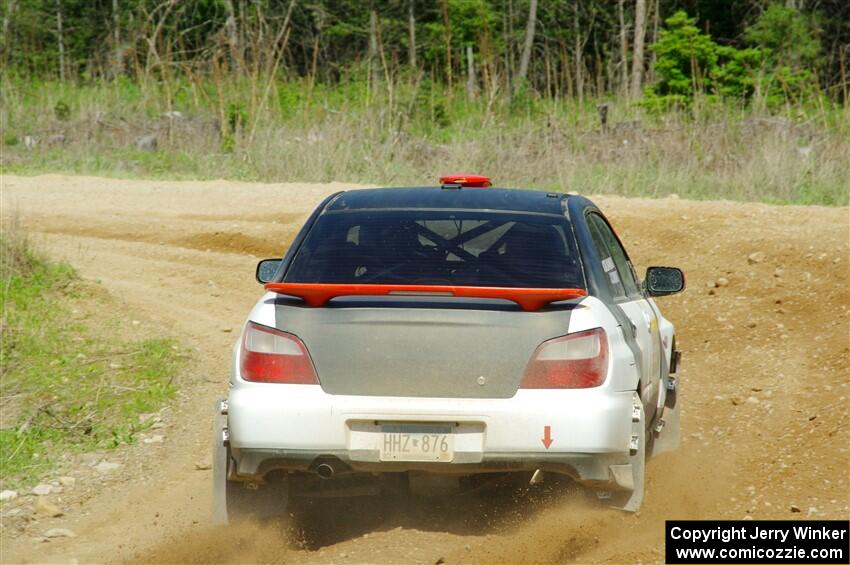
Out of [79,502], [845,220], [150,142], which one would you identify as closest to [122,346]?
[79,502]

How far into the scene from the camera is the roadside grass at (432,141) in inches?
654

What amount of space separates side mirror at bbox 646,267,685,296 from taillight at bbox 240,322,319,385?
2.21 m

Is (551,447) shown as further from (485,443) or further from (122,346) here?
(122,346)

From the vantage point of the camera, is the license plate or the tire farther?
the tire

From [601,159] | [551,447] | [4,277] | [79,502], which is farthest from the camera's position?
[601,159]

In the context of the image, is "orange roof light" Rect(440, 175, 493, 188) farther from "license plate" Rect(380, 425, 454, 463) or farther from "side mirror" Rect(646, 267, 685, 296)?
"license plate" Rect(380, 425, 454, 463)

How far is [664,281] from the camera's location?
596cm

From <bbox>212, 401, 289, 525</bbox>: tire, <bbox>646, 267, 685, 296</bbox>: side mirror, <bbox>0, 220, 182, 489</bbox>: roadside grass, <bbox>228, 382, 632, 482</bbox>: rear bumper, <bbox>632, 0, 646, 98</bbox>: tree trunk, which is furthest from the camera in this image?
<bbox>632, 0, 646, 98</bbox>: tree trunk

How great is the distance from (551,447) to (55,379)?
4608 millimetres

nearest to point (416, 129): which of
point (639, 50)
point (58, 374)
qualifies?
point (58, 374)

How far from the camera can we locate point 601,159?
18.2m

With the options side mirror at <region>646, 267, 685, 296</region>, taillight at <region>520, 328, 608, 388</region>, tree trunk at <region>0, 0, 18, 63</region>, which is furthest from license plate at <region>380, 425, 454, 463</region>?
tree trunk at <region>0, 0, 18, 63</region>

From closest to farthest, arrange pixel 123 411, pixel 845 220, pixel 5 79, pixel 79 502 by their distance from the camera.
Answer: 1. pixel 79 502
2. pixel 123 411
3. pixel 845 220
4. pixel 5 79

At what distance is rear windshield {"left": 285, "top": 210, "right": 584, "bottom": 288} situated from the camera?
4.80 meters
